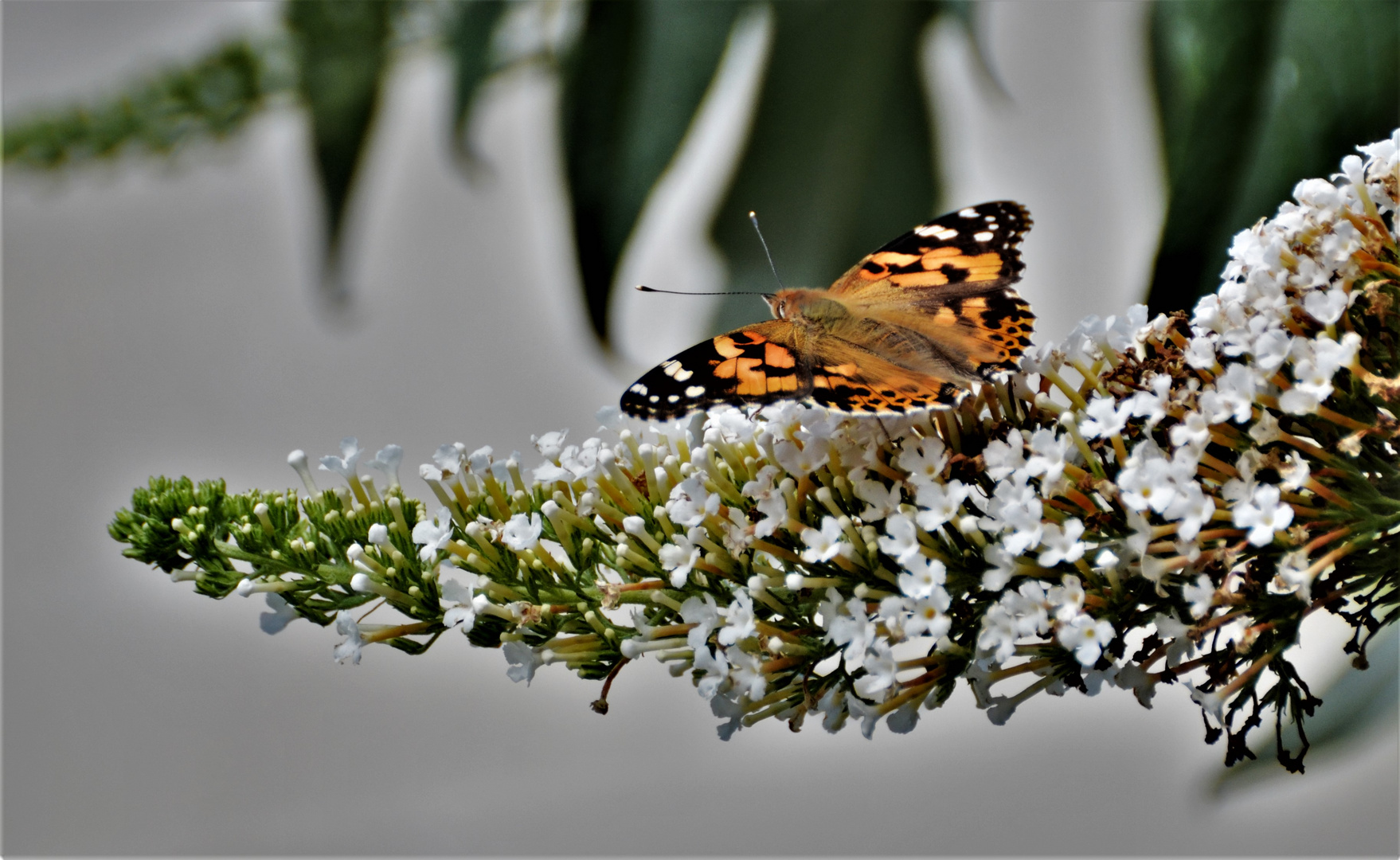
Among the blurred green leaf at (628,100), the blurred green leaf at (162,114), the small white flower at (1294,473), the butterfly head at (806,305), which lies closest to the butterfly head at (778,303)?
the butterfly head at (806,305)

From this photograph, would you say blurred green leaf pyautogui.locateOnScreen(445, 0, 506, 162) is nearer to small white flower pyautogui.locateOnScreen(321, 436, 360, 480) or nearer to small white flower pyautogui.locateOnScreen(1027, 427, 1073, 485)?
small white flower pyautogui.locateOnScreen(321, 436, 360, 480)


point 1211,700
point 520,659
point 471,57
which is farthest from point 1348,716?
point 471,57

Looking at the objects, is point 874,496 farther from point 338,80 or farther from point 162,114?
point 162,114

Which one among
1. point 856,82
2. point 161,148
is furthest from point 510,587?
point 161,148

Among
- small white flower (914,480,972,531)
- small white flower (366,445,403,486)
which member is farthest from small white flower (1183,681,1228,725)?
small white flower (366,445,403,486)

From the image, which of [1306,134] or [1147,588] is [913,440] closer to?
[1147,588]

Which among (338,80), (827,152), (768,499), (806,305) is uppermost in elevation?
(338,80)
